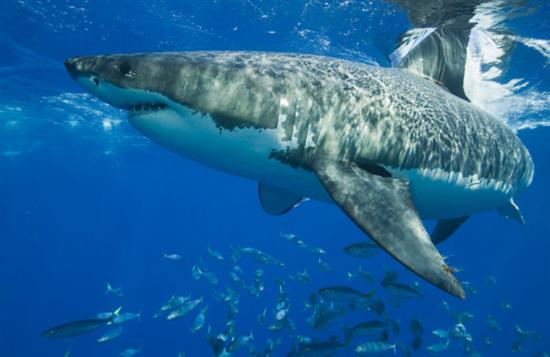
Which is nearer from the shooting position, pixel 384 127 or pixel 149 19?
pixel 384 127

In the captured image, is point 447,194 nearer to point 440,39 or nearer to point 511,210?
point 511,210

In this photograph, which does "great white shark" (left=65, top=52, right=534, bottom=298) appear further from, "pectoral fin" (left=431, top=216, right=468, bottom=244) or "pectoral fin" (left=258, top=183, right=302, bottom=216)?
"pectoral fin" (left=431, top=216, right=468, bottom=244)

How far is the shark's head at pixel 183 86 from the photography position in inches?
110

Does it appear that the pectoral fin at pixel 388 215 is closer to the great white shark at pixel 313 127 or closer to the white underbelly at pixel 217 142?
the great white shark at pixel 313 127

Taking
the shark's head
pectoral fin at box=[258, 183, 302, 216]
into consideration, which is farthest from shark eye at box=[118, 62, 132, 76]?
pectoral fin at box=[258, 183, 302, 216]

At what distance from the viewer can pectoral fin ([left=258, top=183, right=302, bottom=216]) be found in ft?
17.9

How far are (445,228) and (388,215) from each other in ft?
16.3

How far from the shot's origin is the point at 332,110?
136 inches

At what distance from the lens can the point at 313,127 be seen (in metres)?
3.32

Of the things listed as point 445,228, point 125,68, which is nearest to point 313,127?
point 125,68

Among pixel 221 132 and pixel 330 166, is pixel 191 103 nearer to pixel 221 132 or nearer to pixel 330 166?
pixel 221 132

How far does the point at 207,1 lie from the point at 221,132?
10446mm

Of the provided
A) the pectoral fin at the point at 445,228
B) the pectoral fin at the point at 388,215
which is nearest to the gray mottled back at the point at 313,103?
the pectoral fin at the point at 388,215

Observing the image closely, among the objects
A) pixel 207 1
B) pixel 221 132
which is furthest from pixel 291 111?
pixel 207 1
